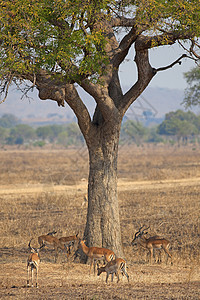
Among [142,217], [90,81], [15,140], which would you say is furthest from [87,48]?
[15,140]

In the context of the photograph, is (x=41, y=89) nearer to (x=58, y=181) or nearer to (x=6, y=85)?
(x=6, y=85)

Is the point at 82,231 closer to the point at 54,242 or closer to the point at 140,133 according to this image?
the point at 54,242

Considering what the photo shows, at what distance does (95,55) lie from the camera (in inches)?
407

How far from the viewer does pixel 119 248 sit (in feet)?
38.7

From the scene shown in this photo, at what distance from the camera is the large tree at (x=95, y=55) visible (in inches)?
386

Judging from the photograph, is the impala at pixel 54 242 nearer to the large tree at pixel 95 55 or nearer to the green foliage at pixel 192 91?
the large tree at pixel 95 55

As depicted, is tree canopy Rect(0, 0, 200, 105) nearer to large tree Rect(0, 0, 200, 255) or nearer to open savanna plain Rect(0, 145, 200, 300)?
large tree Rect(0, 0, 200, 255)

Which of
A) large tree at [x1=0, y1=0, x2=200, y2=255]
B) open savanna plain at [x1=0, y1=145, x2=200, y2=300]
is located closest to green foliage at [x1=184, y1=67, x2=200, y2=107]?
open savanna plain at [x1=0, y1=145, x2=200, y2=300]

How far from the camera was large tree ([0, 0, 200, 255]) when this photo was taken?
9.81 m

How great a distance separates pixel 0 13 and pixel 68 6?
1.37m

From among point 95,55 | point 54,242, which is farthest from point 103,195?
point 95,55

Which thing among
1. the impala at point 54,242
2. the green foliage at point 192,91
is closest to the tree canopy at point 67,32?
the impala at point 54,242

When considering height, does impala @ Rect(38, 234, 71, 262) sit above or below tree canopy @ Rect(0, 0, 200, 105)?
below

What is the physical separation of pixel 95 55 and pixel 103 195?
3.40 meters
